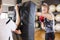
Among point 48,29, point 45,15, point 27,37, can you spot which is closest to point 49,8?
point 45,15

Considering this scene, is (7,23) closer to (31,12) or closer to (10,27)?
(10,27)

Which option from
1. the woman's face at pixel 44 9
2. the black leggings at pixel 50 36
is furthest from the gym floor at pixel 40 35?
the woman's face at pixel 44 9

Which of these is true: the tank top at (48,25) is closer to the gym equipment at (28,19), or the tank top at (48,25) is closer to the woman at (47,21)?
the woman at (47,21)

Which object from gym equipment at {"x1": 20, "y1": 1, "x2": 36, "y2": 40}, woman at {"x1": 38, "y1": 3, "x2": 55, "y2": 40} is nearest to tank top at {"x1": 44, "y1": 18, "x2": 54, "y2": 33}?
woman at {"x1": 38, "y1": 3, "x2": 55, "y2": 40}

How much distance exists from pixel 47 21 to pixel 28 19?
0.56 ft

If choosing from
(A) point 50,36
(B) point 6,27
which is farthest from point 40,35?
(B) point 6,27

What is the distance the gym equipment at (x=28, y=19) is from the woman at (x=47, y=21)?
8cm

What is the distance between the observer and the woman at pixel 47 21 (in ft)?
3.36

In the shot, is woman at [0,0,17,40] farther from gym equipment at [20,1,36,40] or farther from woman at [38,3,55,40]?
woman at [38,3,55,40]

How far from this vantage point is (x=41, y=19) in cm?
106

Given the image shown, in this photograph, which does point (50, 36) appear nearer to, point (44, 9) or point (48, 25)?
point (48, 25)

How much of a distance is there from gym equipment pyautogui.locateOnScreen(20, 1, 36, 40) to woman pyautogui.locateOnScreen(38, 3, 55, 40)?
0.08m

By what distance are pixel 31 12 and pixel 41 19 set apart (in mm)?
105

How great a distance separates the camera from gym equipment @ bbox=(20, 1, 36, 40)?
3.56 feet
